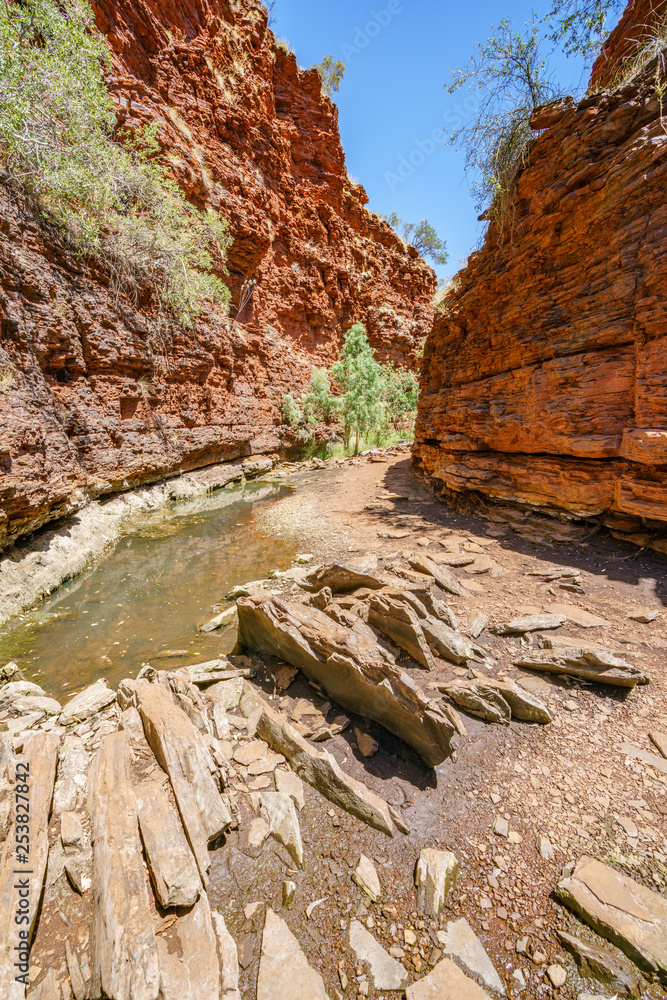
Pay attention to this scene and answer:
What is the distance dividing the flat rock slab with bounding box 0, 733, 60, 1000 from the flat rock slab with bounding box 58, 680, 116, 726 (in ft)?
2.24

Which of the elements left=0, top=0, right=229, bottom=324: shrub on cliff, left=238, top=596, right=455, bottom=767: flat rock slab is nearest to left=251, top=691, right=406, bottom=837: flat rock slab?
left=238, top=596, right=455, bottom=767: flat rock slab

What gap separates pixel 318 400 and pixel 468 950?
2205 centimetres

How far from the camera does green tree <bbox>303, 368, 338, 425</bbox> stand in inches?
858

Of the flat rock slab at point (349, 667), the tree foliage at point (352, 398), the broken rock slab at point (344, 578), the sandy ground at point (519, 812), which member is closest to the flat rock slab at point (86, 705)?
the flat rock slab at point (349, 667)

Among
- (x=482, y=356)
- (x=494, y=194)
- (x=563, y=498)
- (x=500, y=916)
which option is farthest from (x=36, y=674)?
(x=494, y=194)

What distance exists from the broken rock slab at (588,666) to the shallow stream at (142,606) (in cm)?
374

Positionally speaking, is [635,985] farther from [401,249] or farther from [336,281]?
[401,249]

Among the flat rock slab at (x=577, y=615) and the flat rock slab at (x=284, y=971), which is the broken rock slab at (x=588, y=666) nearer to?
the flat rock slab at (x=577, y=615)

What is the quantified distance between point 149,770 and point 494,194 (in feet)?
39.6

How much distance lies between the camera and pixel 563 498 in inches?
267

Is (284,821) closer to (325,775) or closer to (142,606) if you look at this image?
(325,775)

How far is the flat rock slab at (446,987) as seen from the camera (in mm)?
1542

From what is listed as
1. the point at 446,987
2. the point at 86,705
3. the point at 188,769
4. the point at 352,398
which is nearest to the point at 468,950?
the point at 446,987

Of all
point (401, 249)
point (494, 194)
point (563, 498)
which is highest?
point (401, 249)
